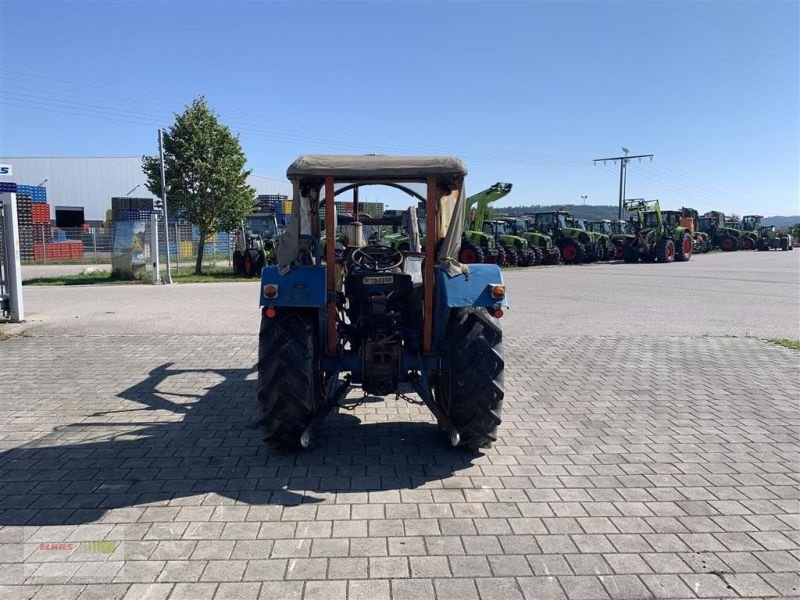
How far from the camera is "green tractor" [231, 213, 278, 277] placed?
21.1m

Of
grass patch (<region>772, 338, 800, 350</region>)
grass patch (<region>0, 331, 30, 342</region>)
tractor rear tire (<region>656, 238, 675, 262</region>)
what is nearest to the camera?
grass patch (<region>772, 338, 800, 350</region>)

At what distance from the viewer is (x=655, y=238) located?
2970cm

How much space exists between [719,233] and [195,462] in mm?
43958

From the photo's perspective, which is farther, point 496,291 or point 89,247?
point 89,247

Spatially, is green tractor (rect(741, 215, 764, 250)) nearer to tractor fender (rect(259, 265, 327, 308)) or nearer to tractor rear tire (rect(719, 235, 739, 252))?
tractor rear tire (rect(719, 235, 739, 252))

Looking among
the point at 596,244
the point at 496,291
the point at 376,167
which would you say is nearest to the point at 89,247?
the point at 596,244

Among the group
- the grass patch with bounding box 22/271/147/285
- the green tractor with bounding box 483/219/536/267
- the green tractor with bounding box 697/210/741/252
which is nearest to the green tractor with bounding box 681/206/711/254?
the green tractor with bounding box 697/210/741/252

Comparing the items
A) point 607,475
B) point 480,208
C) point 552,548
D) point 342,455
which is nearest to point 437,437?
point 342,455

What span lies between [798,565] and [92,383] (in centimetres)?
680

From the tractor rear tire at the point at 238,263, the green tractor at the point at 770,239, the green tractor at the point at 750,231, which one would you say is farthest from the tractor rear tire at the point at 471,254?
the green tractor at the point at 770,239

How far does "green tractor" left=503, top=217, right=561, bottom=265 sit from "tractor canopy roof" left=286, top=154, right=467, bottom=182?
24.3m

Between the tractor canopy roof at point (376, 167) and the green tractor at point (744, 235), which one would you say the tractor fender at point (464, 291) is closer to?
the tractor canopy roof at point (376, 167)

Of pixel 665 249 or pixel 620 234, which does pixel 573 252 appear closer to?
pixel 620 234

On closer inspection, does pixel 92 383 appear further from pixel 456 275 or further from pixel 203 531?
pixel 456 275
